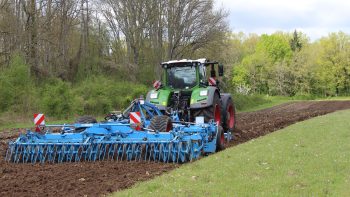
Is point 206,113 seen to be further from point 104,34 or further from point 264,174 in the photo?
point 104,34

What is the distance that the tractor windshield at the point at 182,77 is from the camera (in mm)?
12703

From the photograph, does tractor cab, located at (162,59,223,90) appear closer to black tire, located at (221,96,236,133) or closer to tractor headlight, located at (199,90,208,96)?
tractor headlight, located at (199,90,208,96)

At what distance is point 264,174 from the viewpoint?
23.0 feet

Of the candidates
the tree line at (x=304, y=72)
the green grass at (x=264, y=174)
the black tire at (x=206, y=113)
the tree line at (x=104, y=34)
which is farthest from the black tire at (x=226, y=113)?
the tree line at (x=304, y=72)

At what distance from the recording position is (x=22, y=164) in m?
8.84

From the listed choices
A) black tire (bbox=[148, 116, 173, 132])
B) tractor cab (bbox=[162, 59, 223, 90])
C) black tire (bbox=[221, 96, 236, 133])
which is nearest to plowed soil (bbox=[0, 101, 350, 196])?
black tire (bbox=[148, 116, 173, 132])

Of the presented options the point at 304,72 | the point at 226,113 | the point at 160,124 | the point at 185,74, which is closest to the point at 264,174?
the point at 160,124

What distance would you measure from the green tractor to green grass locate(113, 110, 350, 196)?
1833mm

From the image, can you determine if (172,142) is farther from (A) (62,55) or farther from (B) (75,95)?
(A) (62,55)

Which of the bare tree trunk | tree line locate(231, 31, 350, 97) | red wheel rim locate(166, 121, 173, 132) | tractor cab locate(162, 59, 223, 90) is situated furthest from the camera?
tree line locate(231, 31, 350, 97)

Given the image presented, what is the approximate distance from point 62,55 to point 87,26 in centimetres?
408

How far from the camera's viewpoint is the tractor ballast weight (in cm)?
877

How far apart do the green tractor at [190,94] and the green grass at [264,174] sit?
1833 millimetres

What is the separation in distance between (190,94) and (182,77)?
0.63m
